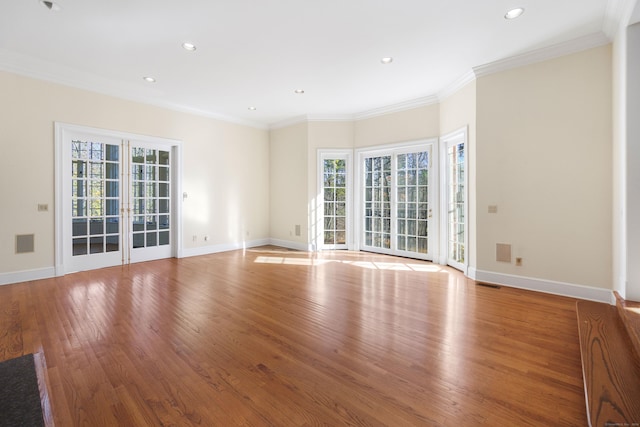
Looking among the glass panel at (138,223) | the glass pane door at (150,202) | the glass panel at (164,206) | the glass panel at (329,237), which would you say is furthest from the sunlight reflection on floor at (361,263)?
the glass panel at (138,223)

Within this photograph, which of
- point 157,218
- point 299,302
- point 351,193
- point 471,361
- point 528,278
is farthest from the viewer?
point 351,193

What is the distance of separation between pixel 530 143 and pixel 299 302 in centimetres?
367

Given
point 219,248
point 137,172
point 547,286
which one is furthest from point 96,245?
point 547,286

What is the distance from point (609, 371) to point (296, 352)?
2086 millimetres

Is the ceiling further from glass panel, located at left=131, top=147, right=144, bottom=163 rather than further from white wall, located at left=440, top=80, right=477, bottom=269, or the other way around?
glass panel, located at left=131, top=147, right=144, bottom=163

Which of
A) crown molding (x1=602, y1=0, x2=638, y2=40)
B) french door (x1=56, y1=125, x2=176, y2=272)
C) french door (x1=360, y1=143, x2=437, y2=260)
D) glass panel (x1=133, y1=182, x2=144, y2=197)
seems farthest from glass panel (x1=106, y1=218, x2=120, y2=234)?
crown molding (x1=602, y1=0, x2=638, y2=40)

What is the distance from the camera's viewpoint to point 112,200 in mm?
5344

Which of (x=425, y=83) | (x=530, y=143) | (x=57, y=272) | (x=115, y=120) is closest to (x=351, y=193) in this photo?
(x=425, y=83)

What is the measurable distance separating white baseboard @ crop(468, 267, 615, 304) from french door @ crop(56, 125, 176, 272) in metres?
5.74

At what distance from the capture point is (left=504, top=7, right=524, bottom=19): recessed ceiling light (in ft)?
10.2

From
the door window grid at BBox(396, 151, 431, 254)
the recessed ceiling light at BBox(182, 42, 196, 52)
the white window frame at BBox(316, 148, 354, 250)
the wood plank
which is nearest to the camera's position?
the wood plank

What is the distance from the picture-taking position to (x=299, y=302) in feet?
11.8

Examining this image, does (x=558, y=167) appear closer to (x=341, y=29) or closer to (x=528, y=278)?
(x=528, y=278)

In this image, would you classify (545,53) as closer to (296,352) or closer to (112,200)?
(296,352)
